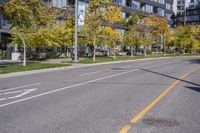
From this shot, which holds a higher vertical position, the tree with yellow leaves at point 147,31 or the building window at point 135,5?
the building window at point 135,5

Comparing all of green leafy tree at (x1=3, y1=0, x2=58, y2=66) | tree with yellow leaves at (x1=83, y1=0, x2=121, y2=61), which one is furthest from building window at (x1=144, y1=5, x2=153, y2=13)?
green leafy tree at (x1=3, y1=0, x2=58, y2=66)

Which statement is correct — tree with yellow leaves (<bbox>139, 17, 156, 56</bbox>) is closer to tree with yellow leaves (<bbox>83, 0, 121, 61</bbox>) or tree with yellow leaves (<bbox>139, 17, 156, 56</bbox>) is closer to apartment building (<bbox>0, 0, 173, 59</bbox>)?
apartment building (<bbox>0, 0, 173, 59</bbox>)

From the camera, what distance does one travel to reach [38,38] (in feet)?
116

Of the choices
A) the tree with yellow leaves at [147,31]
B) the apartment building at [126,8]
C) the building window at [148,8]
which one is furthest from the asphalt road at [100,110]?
the building window at [148,8]

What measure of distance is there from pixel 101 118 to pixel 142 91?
5503 mm

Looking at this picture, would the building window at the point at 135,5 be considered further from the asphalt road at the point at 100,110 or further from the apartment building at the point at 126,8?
the asphalt road at the point at 100,110

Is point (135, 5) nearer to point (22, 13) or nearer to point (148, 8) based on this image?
point (148, 8)

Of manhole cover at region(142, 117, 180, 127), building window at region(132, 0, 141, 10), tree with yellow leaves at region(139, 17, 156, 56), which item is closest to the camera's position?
manhole cover at region(142, 117, 180, 127)

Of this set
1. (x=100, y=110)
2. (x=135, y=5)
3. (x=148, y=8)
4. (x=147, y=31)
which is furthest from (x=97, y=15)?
(x=148, y=8)

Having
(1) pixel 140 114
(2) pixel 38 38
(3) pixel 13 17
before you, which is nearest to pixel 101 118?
(1) pixel 140 114

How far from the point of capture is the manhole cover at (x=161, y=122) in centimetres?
804

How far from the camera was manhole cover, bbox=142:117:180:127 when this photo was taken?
8.04 m

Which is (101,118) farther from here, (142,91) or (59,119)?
(142,91)

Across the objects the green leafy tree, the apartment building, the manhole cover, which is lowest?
the manhole cover
